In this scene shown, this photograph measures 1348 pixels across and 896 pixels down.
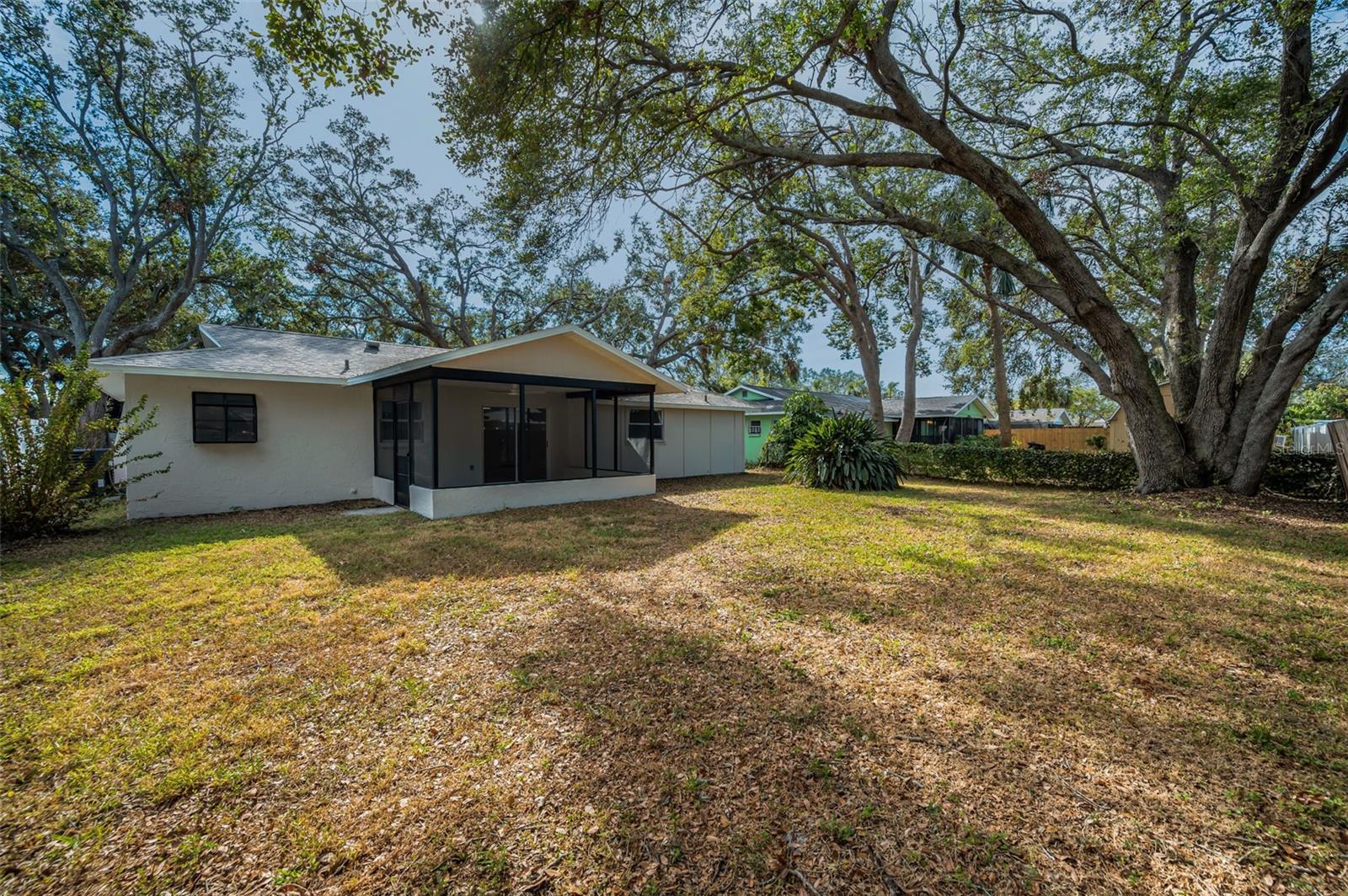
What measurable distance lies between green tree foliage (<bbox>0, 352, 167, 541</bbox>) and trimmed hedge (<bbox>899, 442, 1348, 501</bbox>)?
56.7 ft

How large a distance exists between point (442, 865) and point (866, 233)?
17901 millimetres

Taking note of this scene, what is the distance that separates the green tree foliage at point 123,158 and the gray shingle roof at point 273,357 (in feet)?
21.5

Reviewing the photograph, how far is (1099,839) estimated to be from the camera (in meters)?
2.02

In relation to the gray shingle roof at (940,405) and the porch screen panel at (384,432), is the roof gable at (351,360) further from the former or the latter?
the gray shingle roof at (940,405)

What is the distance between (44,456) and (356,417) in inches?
169

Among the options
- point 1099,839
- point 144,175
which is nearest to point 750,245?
point 1099,839

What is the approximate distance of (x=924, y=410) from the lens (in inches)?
1104

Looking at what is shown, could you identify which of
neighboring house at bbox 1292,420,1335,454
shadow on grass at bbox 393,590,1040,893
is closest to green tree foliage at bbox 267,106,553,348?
shadow on grass at bbox 393,590,1040,893

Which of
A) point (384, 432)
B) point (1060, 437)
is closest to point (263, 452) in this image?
point (384, 432)

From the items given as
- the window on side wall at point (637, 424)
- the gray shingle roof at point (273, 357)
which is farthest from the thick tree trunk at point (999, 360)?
the gray shingle roof at point (273, 357)

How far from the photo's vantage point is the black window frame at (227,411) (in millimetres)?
8953

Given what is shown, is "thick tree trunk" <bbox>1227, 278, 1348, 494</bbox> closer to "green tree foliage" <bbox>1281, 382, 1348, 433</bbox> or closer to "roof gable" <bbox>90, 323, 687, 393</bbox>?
"roof gable" <bbox>90, 323, 687, 393</bbox>

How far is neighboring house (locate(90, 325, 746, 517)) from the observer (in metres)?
8.70

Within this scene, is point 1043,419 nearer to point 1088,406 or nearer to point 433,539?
point 1088,406
